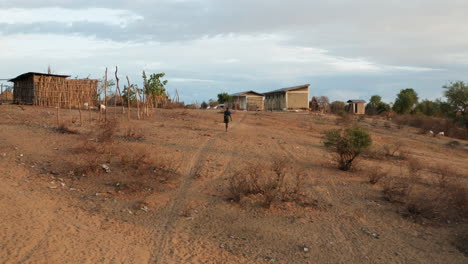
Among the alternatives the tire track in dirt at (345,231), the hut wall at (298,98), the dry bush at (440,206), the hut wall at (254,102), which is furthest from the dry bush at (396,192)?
the hut wall at (254,102)

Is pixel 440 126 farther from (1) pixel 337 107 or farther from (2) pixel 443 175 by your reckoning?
(2) pixel 443 175

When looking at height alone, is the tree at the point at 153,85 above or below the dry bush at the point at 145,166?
above

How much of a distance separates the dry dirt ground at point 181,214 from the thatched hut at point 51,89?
11279 mm

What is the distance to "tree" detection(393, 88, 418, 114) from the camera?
47250 millimetres

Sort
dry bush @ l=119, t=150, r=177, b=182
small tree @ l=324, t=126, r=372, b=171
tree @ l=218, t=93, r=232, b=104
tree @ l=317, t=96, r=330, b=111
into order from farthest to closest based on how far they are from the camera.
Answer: tree @ l=218, t=93, r=232, b=104
tree @ l=317, t=96, r=330, b=111
small tree @ l=324, t=126, r=372, b=171
dry bush @ l=119, t=150, r=177, b=182

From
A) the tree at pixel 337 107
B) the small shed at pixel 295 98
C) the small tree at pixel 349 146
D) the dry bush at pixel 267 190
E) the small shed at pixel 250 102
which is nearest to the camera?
the dry bush at pixel 267 190

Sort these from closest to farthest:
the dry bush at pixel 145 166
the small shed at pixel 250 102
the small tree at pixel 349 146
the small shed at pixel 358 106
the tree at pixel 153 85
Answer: the dry bush at pixel 145 166
the small tree at pixel 349 146
the tree at pixel 153 85
the small shed at pixel 250 102
the small shed at pixel 358 106

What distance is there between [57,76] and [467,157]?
79.4 ft

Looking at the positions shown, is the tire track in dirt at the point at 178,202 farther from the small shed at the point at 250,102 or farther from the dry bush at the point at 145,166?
the small shed at the point at 250,102

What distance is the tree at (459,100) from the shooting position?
89.4 feet

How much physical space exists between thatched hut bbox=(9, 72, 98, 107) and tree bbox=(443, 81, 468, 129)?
90.2 feet

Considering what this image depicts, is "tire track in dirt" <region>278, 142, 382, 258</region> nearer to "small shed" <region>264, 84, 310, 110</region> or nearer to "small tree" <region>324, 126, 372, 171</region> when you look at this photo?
"small tree" <region>324, 126, 372, 171</region>

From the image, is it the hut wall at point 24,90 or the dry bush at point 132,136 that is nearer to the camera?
the dry bush at point 132,136

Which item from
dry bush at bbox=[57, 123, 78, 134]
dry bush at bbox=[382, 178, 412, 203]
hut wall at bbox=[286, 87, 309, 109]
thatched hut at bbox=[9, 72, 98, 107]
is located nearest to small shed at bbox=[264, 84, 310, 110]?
hut wall at bbox=[286, 87, 309, 109]
